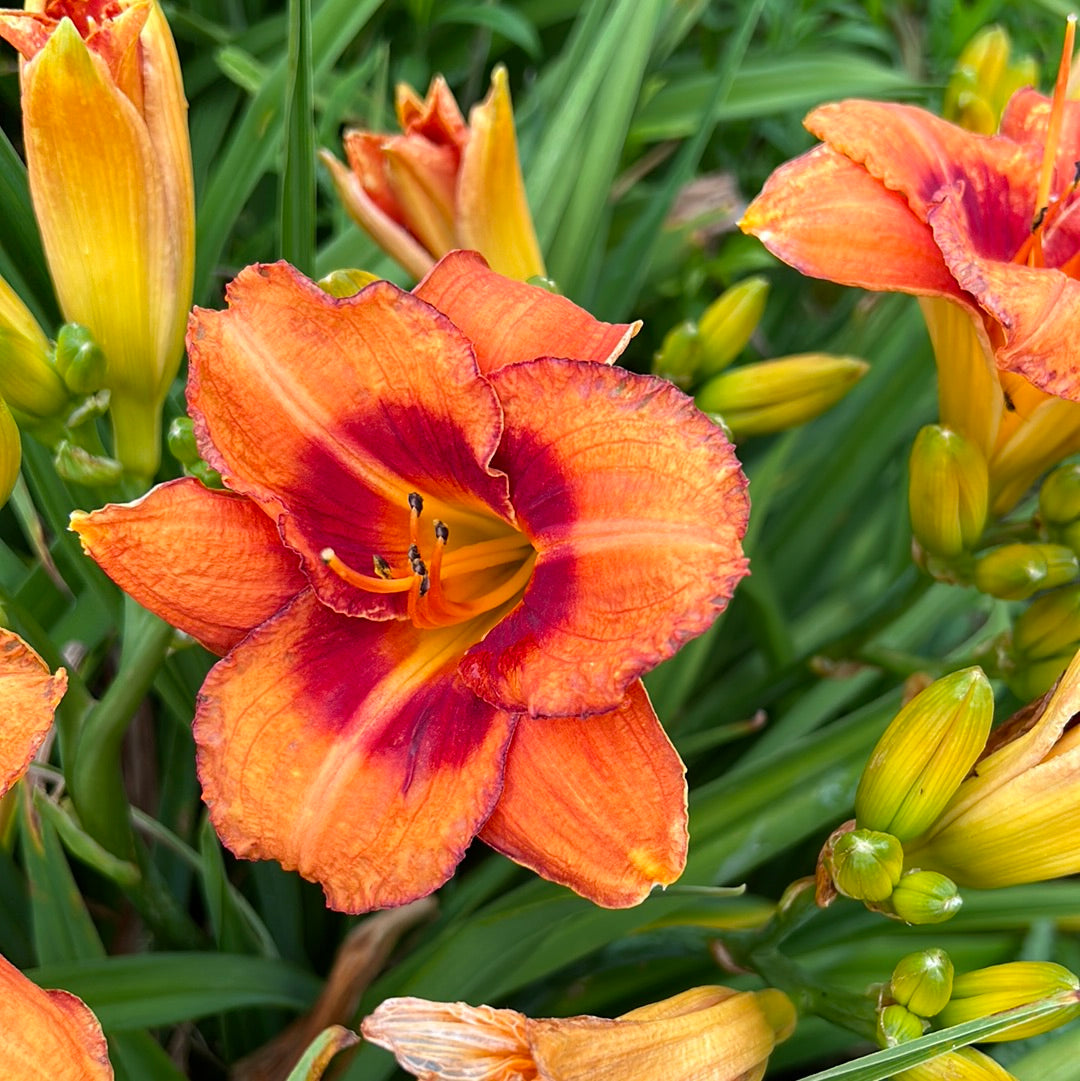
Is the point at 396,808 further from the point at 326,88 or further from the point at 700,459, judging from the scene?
the point at 326,88

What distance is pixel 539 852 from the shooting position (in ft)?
2.04

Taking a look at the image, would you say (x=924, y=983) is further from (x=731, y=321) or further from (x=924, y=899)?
(x=731, y=321)

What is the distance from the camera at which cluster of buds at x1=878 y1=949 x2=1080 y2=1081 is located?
650mm

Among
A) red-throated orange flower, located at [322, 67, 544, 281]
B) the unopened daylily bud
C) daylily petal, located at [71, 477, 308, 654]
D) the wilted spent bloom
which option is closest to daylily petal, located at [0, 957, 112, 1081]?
daylily petal, located at [71, 477, 308, 654]

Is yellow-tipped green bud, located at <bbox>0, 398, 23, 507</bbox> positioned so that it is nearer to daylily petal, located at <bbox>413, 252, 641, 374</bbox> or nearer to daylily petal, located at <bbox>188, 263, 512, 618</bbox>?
daylily petal, located at <bbox>188, 263, 512, 618</bbox>

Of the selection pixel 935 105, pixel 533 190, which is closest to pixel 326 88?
pixel 533 190

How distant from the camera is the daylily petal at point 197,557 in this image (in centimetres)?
62

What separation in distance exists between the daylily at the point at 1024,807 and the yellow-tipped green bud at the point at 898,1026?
10 centimetres

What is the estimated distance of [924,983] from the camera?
661 mm

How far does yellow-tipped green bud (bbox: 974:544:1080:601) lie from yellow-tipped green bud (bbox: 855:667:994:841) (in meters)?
0.18

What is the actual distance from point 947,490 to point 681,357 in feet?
0.82

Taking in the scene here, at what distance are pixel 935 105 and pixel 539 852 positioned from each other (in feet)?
4.04

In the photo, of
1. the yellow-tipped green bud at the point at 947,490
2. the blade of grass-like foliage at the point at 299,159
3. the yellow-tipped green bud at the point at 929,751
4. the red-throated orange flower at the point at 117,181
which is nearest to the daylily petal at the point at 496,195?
the blade of grass-like foliage at the point at 299,159

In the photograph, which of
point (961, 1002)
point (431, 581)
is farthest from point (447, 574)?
point (961, 1002)
